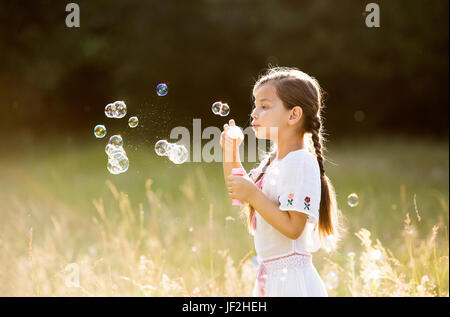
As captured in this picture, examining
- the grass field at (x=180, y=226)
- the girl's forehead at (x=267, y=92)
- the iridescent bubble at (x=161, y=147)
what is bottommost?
the grass field at (x=180, y=226)

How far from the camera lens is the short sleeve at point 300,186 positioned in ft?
7.97

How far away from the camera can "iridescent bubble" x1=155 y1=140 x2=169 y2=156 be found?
3.38 metres

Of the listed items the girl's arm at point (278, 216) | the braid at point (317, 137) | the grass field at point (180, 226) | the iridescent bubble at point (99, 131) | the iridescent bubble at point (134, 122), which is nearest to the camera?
the girl's arm at point (278, 216)

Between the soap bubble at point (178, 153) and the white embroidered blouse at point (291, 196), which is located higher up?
the soap bubble at point (178, 153)

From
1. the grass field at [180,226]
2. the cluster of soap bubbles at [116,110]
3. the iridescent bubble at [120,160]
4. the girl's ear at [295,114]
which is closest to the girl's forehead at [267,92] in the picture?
the girl's ear at [295,114]

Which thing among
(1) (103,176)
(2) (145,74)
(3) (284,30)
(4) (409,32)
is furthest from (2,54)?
(4) (409,32)

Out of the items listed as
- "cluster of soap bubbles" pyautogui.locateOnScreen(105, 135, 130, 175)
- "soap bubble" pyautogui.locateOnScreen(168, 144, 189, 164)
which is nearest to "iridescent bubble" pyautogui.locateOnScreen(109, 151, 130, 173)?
"cluster of soap bubbles" pyautogui.locateOnScreen(105, 135, 130, 175)

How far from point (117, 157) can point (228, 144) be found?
1.03 m

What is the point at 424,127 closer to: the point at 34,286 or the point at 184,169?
the point at 184,169

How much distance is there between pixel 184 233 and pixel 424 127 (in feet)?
44.3

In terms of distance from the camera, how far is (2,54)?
1533 cm

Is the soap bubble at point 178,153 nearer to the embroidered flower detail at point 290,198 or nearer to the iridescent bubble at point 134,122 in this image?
the iridescent bubble at point 134,122

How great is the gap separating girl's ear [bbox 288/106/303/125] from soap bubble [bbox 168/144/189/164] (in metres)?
0.92

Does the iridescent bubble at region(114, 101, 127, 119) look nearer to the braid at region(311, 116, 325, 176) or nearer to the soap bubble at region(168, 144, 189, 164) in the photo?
the soap bubble at region(168, 144, 189, 164)
